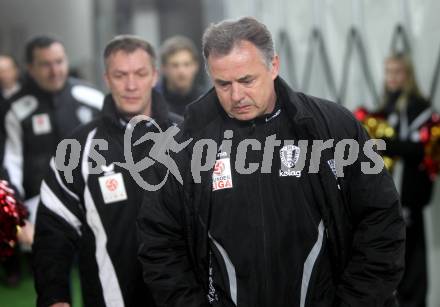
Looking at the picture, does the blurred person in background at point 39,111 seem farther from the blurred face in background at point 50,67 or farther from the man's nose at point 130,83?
the man's nose at point 130,83

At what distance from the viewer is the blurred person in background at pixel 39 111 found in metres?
4.51

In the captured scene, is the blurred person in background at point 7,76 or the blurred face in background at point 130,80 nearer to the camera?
the blurred face in background at point 130,80

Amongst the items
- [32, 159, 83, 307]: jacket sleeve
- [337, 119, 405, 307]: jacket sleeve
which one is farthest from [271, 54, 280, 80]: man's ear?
[32, 159, 83, 307]: jacket sleeve

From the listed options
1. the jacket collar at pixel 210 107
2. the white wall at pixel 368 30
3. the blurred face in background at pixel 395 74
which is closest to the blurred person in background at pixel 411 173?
the blurred face in background at pixel 395 74

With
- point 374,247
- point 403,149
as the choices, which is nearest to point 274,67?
point 374,247

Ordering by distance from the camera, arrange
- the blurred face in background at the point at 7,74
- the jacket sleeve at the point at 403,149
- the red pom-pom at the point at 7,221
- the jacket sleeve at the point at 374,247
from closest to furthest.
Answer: the jacket sleeve at the point at 374,247 → the red pom-pom at the point at 7,221 → the jacket sleeve at the point at 403,149 → the blurred face in background at the point at 7,74

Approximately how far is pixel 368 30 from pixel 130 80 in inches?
98.4

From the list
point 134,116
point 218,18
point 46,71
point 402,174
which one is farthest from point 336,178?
point 218,18

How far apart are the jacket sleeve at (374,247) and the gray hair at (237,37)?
49 centimetres

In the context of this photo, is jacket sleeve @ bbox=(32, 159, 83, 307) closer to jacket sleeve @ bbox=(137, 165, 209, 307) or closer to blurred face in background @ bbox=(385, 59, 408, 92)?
jacket sleeve @ bbox=(137, 165, 209, 307)

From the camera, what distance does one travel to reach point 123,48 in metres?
2.93

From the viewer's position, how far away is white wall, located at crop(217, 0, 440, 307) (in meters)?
4.43

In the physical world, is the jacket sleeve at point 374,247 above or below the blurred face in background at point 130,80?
below

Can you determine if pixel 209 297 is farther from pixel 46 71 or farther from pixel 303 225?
pixel 46 71
